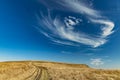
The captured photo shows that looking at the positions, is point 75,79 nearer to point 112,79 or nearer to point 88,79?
point 88,79

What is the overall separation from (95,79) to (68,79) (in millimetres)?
4444

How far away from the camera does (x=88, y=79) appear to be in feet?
101

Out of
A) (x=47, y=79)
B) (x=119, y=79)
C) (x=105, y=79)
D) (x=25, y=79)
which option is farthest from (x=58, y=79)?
(x=119, y=79)

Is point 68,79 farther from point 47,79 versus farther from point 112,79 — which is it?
point 112,79

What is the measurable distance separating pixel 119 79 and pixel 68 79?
28.3 ft

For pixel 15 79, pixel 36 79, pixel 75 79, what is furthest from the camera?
pixel 75 79

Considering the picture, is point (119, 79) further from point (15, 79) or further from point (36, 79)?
point (15, 79)

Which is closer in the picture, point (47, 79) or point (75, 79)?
point (47, 79)

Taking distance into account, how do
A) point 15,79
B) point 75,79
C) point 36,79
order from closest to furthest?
point 15,79, point 36,79, point 75,79

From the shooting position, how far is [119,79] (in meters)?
31.8

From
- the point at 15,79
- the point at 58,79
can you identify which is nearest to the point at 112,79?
the point at 58,79

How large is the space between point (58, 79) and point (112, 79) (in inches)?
349

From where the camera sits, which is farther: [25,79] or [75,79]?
[75,79]

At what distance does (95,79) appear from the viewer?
30750mm
